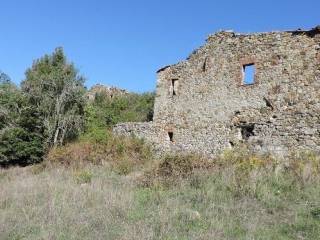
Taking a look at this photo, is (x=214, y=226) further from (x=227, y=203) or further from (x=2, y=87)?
(x=2, y=87)

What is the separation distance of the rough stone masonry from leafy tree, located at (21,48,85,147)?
239 centimetres

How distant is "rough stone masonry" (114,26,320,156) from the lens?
15359 millimetres

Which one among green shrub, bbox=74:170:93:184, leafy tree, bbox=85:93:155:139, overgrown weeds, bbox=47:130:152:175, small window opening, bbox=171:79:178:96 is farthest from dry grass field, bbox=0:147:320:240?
leafy tree, bbox=85:93:155:139

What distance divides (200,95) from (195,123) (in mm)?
1194

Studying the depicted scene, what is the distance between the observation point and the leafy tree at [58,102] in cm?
2083

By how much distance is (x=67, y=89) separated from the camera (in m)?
21.2

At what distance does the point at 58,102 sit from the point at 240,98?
8.56 meters

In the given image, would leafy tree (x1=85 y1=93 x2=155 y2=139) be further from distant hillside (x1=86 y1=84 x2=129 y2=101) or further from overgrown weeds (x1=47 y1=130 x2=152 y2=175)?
overgrown weeds (x1=47 y1=130 x2=152 y2=175)

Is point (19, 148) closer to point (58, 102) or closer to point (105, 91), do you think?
point (58, 102)

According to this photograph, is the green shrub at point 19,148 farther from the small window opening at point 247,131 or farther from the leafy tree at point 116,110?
the small window opening at point 247,131

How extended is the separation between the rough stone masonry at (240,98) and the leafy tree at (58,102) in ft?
7.84

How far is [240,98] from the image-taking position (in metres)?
17.4

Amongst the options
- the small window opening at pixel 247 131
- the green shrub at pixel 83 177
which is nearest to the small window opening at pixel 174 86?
the small window opening at pixel 247 131

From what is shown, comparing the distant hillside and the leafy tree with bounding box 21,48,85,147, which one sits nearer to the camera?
the leafy tree with bounding box 21,48,85,147
